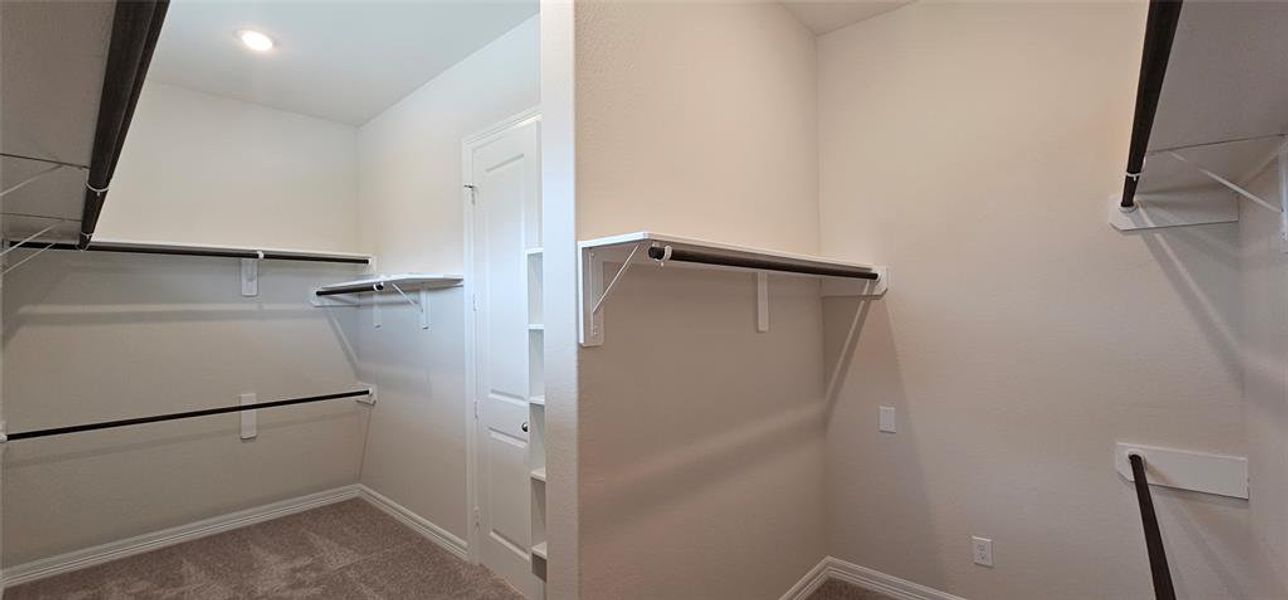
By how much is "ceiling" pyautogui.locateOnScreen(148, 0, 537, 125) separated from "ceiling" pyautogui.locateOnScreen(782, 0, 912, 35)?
4.13 feet

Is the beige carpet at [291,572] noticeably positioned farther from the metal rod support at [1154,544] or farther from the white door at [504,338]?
the metal rod support at [1154,544]

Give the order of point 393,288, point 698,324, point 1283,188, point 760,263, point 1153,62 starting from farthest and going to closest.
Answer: point 393,288 < point 698,324 < point 760,263 < point 1283,188 < point 1153,62

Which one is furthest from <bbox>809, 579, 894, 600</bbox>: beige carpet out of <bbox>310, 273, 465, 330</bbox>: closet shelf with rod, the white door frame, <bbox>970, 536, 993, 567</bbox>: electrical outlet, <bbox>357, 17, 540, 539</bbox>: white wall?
<bbox>310, 273, 465, 330</bbox>: closet shelf with rod

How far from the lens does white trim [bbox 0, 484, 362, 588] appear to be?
8.32 feet

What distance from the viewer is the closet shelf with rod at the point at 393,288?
2.76 meters

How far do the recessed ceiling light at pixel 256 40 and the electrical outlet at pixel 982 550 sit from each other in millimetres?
4047

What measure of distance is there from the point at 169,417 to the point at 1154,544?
4.07m

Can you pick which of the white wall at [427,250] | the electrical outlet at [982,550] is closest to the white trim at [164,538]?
the white wall at [427,250]

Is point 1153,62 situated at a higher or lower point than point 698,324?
higher

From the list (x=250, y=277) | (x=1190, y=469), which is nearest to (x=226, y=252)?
(x=250, y=277)

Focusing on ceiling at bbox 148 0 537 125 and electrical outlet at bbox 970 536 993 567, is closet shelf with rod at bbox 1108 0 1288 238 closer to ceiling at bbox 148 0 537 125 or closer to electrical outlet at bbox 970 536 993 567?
electrical outlet at bbox 970 536 993 567

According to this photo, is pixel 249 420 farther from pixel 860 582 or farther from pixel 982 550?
pixel 982 550

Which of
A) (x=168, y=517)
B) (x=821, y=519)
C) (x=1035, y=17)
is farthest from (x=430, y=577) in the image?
(x=1035, y=17)

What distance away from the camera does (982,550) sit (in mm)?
2092
